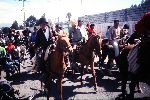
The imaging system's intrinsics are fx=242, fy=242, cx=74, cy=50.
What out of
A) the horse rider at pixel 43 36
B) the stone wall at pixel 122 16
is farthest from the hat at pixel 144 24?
the stone wall at pixel 122 16

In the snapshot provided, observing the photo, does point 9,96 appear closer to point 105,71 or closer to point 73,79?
point 73,79

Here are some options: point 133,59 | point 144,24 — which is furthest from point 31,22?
point 144,24

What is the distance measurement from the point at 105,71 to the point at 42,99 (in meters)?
5.47

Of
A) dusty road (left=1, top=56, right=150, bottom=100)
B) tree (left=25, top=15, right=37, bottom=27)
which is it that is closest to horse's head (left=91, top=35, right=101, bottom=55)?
dusty road (left=1, top=56, right=150, bottom=100)

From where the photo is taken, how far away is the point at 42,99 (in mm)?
9922

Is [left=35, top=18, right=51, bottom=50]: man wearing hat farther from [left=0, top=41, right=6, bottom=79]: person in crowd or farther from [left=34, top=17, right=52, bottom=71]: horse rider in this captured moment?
[left=0, top=41, right=6, bottom=79]: person in crowd

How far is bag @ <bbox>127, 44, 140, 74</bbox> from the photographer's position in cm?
816

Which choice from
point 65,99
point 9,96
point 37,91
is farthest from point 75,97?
point 9,96

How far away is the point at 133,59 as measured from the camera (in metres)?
8.29

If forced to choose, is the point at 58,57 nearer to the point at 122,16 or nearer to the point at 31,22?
the point at 122,16

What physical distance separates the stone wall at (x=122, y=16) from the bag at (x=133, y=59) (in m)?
15.4

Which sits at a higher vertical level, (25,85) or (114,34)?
(114,34)

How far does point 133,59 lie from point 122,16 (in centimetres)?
1924

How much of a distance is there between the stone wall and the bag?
15.4 m
